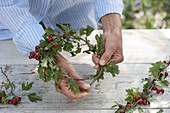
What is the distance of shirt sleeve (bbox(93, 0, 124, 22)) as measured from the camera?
205cm

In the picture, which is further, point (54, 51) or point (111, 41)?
point (111, 41)

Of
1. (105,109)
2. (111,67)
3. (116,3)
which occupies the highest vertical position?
(116,3)

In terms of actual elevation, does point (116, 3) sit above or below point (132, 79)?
above

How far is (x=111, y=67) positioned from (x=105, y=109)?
0.52 ft

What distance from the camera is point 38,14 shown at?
7.59 ft

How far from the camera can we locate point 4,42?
2307 millimetres

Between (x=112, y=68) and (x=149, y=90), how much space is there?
209 millimetres

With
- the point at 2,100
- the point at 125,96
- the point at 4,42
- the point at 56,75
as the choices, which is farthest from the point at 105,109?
the point at 4,42

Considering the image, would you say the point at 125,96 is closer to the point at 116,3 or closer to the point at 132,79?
the point at 132,79

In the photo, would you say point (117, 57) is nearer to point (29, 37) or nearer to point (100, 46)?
point (100, 46)

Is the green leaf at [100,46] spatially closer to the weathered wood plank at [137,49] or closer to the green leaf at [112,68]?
the green leaf at [112,68]

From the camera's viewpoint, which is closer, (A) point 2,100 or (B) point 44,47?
(B) point 44,47

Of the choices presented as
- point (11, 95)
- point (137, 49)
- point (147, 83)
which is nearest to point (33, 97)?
point (11, 95)

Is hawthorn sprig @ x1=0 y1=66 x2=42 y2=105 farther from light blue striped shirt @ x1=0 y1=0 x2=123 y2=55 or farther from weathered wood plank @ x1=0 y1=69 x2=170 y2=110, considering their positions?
light blue striped shirt @ x1=0 y1=0 x2=123 y2=55
